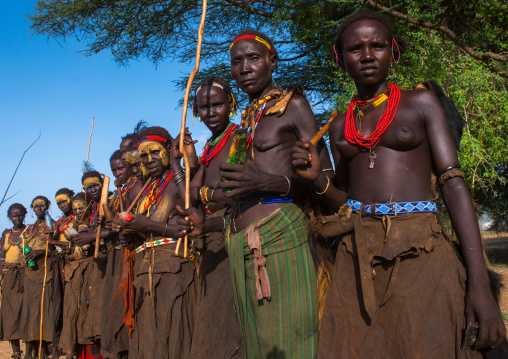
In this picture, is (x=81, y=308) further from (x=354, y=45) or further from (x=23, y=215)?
(x=354, y=45)

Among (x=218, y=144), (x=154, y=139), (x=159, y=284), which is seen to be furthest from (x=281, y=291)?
(x=154, y=139)

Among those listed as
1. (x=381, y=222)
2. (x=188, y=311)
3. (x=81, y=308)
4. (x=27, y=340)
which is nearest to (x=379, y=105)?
(x=381, y=222)

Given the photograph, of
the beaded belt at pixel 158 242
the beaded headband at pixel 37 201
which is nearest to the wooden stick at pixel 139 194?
the beaded belt at pixel 158 242

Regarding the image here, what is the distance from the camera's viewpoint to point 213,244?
424 centimetres

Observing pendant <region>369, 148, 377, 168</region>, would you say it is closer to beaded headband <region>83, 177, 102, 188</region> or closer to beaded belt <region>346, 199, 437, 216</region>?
beaded belt <region>346, 199, 437, 216</region>

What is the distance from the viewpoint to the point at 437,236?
2270mm

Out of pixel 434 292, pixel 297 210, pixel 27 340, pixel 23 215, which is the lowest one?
pixel 27 340

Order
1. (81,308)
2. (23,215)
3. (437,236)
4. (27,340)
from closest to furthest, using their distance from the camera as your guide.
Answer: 1. (437,236)
2. (81,308)
3. (27,340)
4. (23,215)

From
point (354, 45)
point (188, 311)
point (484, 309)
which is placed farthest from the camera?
point (188, 311)

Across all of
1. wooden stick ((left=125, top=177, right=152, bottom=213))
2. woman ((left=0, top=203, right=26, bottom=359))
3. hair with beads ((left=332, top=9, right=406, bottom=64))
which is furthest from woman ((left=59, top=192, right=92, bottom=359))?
hair with beads ((left=332, top=9, right=406, bottom=64))

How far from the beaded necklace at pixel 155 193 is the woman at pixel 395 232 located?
2.46m

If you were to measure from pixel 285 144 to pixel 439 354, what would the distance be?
1464 mm

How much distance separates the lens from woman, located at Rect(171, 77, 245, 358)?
3867 millimetres

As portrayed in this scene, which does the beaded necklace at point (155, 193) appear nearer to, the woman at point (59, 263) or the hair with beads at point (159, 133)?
the hair with beads at point (159, 133)
